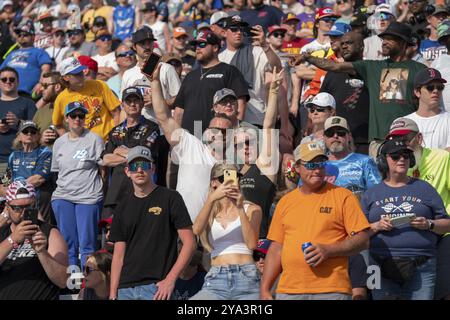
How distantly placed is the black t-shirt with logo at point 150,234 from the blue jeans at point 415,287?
192 centimetres

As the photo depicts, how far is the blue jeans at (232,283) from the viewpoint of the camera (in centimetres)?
962

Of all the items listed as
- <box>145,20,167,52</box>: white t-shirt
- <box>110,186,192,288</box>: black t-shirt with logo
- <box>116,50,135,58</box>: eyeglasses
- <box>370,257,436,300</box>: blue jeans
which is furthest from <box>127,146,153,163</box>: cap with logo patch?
<box>145,20,167,52</box>: white t-shirt

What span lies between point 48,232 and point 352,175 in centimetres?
304

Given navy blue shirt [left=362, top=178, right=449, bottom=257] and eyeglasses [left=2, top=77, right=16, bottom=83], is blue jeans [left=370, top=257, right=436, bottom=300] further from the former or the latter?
eyeglasses [left=2, top=77, right=16, bottom=83]

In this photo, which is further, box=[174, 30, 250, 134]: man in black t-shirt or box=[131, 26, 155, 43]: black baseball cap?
box=[131, 26, 155, 43]: black baseball cap

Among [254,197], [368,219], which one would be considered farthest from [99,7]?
[368,219]

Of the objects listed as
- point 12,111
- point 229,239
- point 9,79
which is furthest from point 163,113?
point 9,79

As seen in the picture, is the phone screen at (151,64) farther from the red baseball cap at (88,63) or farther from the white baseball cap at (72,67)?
the red baseball cap at (88,63)

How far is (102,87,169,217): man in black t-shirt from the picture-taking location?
523 inches

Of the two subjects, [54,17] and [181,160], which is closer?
[181,160]

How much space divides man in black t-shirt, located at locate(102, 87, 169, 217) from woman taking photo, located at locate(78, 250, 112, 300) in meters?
2.19

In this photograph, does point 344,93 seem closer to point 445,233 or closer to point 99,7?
point 445,233

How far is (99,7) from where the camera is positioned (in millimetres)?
23312

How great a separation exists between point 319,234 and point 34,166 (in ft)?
19.2
